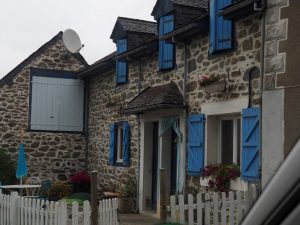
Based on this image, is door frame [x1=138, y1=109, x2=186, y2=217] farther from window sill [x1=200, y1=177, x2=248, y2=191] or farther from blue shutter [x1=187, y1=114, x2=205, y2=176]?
window sill [x1=200, y1=177, x2=248, y2=191]

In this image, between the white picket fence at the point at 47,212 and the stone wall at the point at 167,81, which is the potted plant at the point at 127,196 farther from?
the white picket fence at the point at 47,212

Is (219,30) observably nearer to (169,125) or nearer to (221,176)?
(221,176)

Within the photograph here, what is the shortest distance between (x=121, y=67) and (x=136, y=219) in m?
4.26

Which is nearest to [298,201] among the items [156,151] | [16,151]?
[156,151]

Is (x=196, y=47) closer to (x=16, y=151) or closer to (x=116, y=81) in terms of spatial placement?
(x=116, y=81)

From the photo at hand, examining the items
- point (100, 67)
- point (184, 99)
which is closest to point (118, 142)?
point (100, 67)

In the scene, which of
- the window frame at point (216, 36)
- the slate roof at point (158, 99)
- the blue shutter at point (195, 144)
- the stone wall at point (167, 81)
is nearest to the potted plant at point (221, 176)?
the blue shutter at point (195, 144)

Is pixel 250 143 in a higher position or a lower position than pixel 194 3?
lower

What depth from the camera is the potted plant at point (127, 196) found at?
11227mm

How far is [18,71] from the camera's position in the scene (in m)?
15.1

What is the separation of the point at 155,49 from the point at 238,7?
3824 millimetres

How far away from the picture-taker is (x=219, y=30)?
27.1ft

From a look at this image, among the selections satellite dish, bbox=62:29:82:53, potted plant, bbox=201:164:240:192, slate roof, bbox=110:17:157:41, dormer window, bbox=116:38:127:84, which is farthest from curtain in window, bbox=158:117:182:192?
satellite dish, bbox=62:29:82:53

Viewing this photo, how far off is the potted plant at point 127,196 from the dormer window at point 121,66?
2607mm
